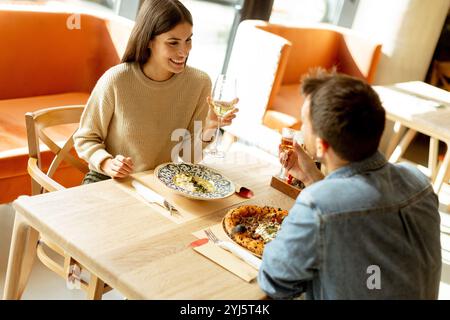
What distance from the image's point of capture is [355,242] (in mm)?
1216

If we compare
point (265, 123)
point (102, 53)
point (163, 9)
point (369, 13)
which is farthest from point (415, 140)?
point (163, 9)

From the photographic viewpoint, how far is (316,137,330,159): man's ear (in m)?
1.31

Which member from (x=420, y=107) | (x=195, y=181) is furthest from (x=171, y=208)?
(x=420, y=107)

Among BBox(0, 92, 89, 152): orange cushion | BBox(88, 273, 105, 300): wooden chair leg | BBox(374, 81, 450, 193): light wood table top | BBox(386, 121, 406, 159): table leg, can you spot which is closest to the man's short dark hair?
BBox(88, 273, 105, 300): wooden chair leg

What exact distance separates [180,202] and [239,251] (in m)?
0.30

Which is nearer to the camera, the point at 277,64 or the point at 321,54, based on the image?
the point at 277,64

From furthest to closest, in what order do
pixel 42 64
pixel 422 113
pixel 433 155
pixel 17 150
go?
1. pixel 433 155
2. pixel 422 113
3. pixel 42 64
4. pixel 17 150

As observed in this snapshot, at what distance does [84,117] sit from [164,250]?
820 mm

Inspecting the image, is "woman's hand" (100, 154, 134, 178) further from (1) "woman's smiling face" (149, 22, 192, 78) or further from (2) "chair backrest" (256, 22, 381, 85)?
(2) "chair backrest" (256, 22, 381, 85)

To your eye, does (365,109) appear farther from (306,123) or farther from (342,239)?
(342,239)

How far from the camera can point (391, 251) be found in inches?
49.3

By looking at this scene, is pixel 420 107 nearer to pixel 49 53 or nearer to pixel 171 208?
pixel 49 53

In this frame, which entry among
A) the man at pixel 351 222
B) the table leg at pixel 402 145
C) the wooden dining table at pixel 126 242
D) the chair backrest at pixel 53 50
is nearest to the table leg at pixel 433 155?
the table leg at pixel 402 145

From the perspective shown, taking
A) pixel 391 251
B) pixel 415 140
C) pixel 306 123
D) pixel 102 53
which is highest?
pixel 306 123
